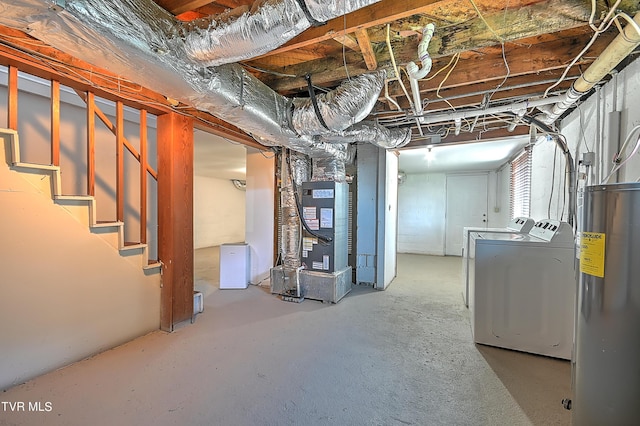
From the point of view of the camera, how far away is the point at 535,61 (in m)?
1.96

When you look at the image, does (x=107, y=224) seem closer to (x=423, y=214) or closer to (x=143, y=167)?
(x=143, y=167)

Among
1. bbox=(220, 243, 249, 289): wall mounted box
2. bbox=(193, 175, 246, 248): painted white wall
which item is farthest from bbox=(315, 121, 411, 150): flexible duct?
bbox=(193, 175, 246, 248): painted white wall

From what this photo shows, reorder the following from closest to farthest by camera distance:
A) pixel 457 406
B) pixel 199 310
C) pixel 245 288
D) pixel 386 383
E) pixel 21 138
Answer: pixel 457 406
pixel 386 383
pixel 21 138
pixel 199 310
pixel 245 288

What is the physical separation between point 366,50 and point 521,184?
4120 mm

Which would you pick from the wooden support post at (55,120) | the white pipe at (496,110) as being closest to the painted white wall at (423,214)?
the white pipe at (496,110)

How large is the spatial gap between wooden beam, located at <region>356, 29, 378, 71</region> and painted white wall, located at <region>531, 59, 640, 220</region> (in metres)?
1.63

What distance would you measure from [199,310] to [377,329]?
191 cm

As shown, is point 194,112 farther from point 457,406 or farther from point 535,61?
point 457,406

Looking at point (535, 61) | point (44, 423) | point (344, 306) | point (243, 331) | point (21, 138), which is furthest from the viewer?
point (344, 306)

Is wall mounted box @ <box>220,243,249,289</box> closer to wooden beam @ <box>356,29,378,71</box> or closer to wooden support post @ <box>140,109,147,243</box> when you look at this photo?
wooden support post @ <box>140,109,147,243</box>

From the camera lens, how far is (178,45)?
141 centimetres

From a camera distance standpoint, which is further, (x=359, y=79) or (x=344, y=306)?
(x=344, y=306)

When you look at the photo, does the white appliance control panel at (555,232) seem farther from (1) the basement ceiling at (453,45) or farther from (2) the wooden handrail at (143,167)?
(2) the wooden handrail at (143,167)

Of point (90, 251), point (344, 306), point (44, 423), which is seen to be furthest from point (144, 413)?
point (344, 306)
